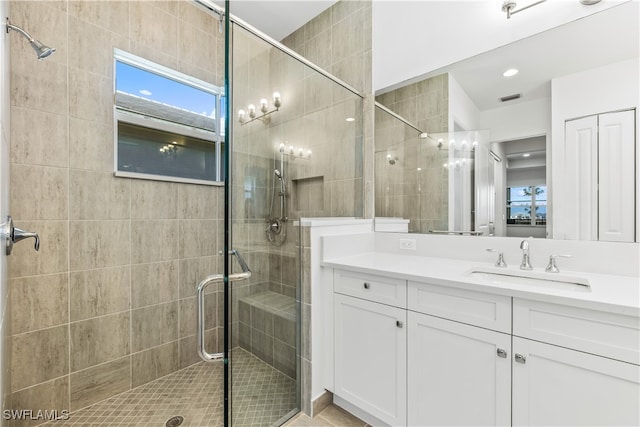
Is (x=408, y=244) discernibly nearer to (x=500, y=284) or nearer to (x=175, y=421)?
(x=500, y=284)

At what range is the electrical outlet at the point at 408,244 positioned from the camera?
1.90 metres

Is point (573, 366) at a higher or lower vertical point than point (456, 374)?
higher

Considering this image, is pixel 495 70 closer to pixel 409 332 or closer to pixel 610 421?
pixel 409 332

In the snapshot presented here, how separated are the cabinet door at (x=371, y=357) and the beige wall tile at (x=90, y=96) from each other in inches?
78.1

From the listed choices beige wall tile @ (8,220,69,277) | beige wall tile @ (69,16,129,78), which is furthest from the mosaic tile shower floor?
beige wall tile @ (69,16,129,78)

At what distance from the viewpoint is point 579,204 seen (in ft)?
4.41

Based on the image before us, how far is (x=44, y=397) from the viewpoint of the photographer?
5.16ft

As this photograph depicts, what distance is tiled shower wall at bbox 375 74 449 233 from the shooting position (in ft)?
Answer: 6.01

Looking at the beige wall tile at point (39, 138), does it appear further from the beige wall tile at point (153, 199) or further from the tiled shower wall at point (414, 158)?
the tiled shower wall at point (414, 158)

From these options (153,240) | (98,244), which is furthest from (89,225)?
(153,240)

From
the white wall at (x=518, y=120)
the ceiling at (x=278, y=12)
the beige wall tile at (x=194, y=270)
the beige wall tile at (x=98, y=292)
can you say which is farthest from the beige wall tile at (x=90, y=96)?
the white wall at (x=518, y=120)

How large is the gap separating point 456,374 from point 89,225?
2.30 meters

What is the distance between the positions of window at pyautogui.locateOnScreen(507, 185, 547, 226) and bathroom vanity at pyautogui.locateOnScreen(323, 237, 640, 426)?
0.93 feet

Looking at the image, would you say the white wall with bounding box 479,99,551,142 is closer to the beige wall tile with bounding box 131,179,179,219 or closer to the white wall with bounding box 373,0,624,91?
the white wall with bounding box 373,0,624,91
